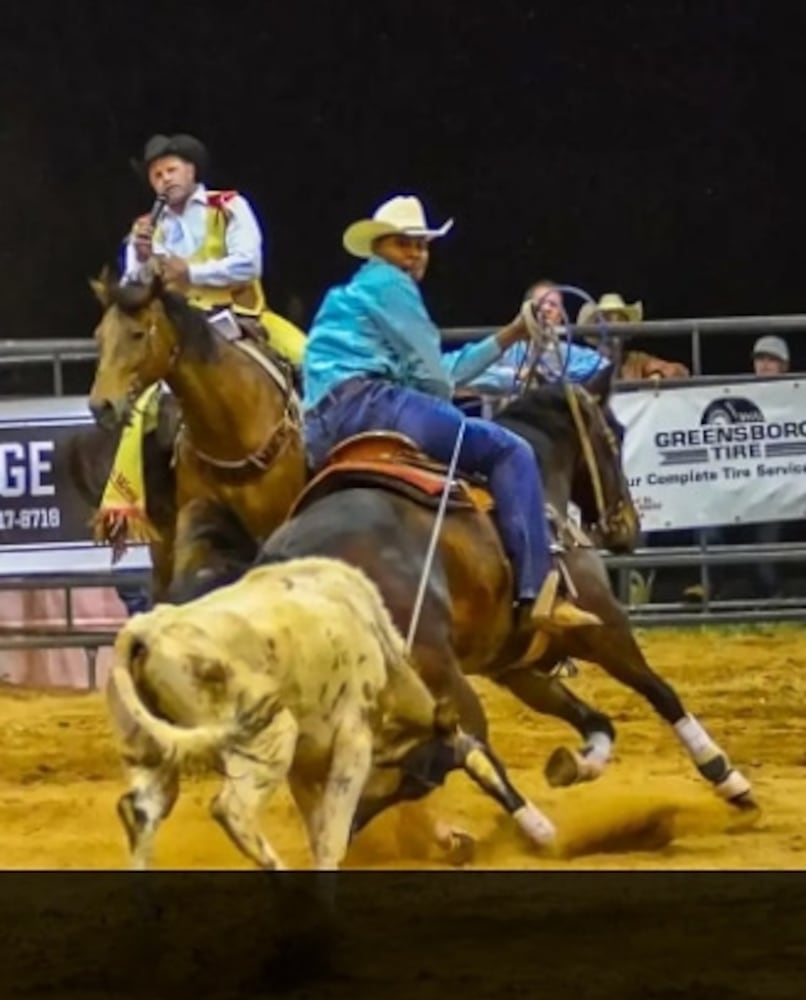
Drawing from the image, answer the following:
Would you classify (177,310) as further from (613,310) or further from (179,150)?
(613,310)

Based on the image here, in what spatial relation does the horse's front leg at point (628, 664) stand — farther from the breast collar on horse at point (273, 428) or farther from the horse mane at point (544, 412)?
the breast collar on horse at point (273, 428)

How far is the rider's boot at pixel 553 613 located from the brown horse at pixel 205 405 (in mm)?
854

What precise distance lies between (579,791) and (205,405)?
1.52m

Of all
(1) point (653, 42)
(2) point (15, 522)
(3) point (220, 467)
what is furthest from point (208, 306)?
(1) point (653, 42)

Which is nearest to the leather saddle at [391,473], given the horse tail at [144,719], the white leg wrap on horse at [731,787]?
the white leg wrap on horse at [731,787]

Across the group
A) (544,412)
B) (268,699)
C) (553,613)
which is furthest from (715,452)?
(268,699)

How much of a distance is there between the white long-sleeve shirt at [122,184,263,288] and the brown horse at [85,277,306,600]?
0.33 meters

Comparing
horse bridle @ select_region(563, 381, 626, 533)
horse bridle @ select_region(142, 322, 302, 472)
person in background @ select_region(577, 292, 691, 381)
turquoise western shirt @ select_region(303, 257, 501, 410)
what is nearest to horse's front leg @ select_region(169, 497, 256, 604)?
horse bridle @ select_region(142, 322, 302, 472)

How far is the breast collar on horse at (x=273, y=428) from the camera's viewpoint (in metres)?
6.81

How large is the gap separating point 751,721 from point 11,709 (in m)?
2.46

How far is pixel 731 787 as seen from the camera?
265 inches

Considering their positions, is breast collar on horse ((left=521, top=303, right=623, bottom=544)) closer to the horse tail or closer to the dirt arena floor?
the dirt arena floor

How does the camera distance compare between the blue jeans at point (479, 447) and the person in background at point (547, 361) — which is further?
the person in background at point (547, 361)
